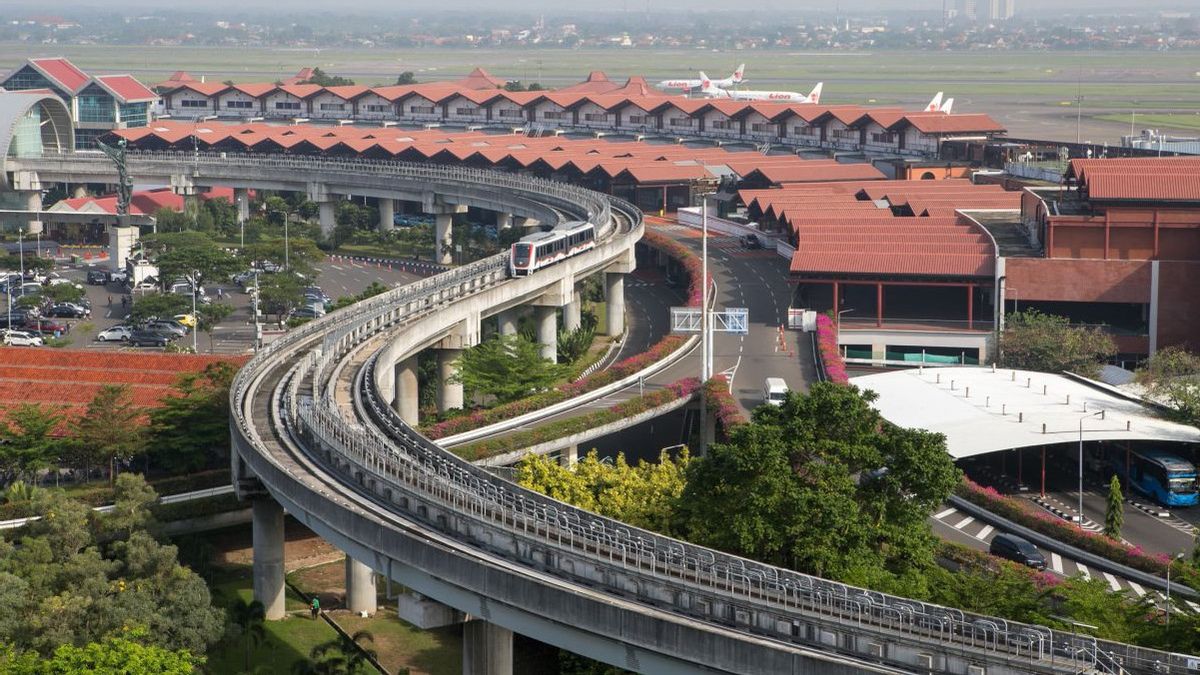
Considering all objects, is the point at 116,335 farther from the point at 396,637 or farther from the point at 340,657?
the point at 340,657

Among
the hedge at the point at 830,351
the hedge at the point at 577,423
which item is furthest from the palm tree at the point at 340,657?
the hedge at the point at 830,351

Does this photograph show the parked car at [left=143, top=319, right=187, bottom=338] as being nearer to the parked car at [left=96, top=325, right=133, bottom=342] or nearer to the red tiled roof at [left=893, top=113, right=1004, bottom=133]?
the parked car at [left=96, top=325, right=133, bottom=342]

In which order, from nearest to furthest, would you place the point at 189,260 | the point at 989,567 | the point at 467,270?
the point at 989,567
the point at 467,270
the point at 189,260

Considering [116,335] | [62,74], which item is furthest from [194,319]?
[62,74]

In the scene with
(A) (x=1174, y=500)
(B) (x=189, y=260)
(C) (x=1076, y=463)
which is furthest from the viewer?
(B) (x=189, y=260)

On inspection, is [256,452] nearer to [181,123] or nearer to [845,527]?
[845,527]

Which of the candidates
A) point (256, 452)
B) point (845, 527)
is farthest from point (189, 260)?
point (845, 527)

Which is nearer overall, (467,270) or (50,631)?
(50,631)

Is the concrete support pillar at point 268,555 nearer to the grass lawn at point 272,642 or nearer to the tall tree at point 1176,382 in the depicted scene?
the grass lawn at point 272,642
